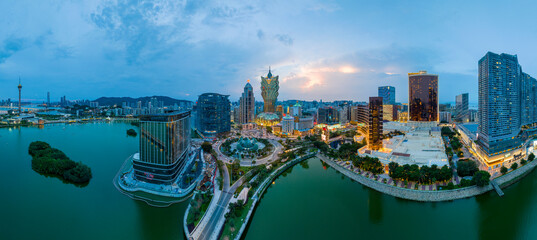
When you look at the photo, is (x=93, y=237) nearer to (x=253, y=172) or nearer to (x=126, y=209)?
(x=126, y=209)

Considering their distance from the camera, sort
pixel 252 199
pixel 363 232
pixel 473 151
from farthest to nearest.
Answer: pixel 473 151 < pixel 252 199 < pixel 363 232

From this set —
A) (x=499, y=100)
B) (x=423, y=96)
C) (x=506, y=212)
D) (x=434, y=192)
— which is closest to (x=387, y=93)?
(x=423, y=96)

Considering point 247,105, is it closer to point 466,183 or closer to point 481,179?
point 466,183

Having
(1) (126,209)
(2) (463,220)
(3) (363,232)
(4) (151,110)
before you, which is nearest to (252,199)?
(3) (363,232)

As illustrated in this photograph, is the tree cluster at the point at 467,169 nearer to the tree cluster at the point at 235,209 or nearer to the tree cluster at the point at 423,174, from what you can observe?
the tree cluster at the point at 423,174

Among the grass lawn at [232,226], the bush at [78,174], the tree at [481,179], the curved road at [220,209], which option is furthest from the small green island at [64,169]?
the tree at [481,179]

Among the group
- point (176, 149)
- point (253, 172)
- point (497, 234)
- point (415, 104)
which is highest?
point (415, 104)

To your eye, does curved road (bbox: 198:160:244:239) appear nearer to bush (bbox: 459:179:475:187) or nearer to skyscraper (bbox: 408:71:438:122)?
bush (bbox: 459:179:475:187)
